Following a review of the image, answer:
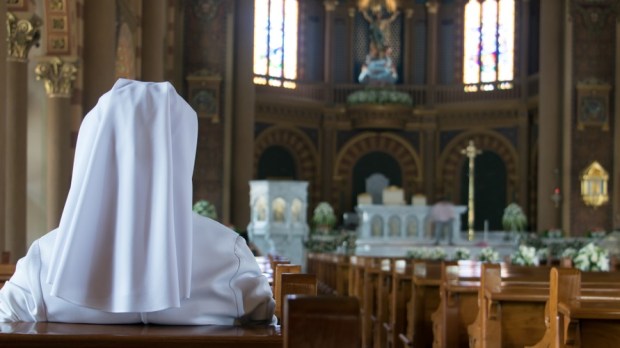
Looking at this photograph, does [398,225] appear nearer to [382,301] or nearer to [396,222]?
[396,222]

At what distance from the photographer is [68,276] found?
8.93 feet

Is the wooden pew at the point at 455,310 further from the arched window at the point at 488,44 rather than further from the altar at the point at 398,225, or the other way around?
the arched window at the point at 488,44

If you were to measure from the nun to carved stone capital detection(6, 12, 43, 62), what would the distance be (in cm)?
1001

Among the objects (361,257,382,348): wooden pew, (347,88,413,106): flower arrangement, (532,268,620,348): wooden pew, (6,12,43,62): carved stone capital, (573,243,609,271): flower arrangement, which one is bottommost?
(361,257,382,348): wooden pew

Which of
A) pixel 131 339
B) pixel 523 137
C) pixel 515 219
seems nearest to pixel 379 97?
pixel 523 137

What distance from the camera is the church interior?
23.7 metres

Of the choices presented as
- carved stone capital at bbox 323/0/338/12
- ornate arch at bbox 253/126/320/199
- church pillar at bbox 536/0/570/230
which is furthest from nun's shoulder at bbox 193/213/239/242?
carved stone capital at bbox 323/0/338/12

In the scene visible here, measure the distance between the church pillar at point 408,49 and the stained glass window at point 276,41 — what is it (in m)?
3.10

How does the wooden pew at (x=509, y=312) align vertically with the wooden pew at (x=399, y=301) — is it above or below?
above

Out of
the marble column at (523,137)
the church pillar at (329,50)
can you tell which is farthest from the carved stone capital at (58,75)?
A: the marble column at (523,137)

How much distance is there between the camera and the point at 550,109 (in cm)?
2456

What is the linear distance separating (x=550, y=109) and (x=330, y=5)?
750 centimetres

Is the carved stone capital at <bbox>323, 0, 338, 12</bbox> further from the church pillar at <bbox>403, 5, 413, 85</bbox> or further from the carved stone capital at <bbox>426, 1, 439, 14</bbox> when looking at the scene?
the carved stone capital at <bbox>426, 1, 439, 14</bbox>

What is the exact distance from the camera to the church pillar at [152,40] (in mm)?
18094
